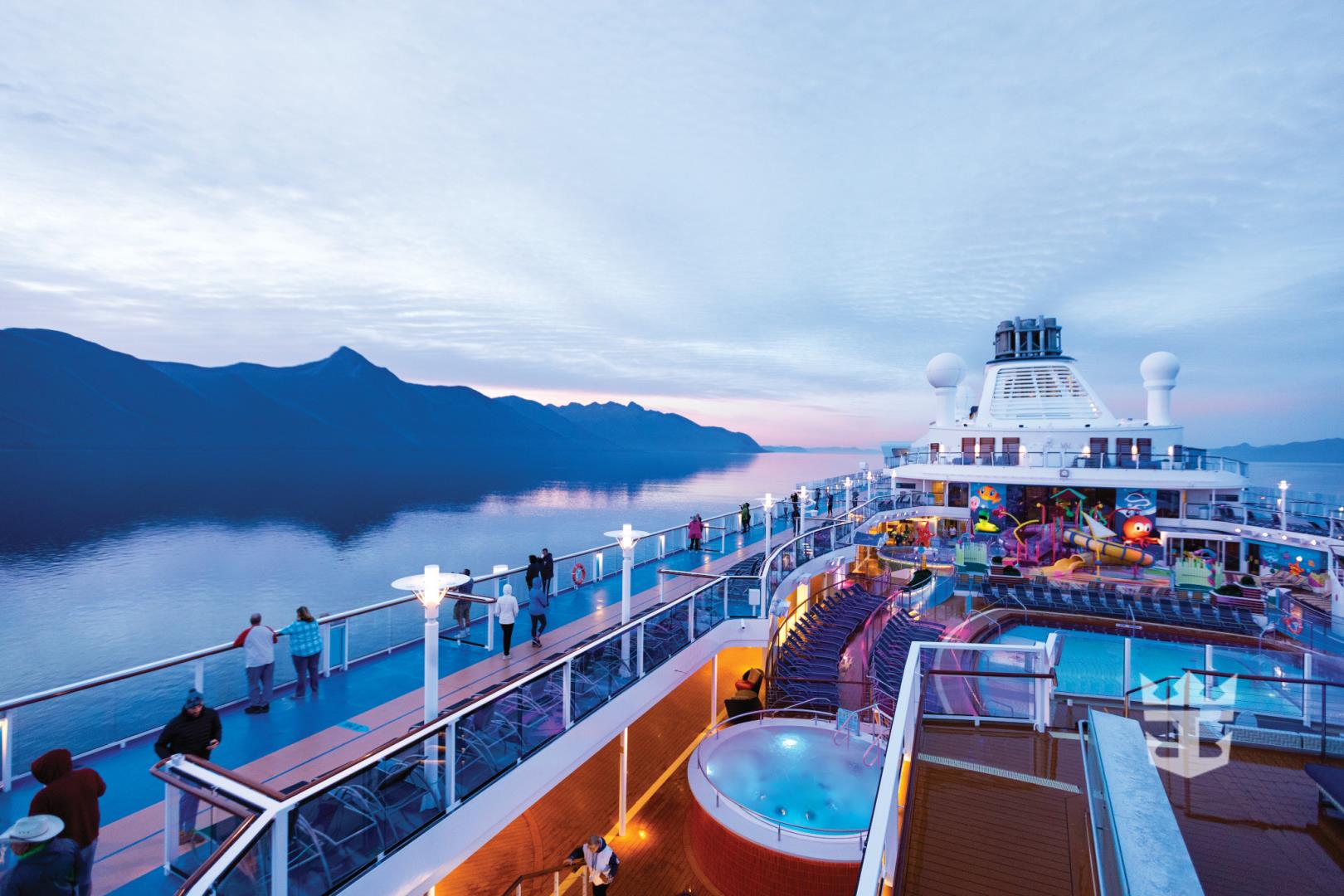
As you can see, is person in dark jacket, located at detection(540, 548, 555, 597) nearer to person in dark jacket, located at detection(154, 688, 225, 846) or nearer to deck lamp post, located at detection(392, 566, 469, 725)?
deck lamp post, located at detection(392, 566, 469, 725)

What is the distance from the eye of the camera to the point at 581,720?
8.45m

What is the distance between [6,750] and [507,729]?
440 cm

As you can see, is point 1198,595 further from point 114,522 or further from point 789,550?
point 114,522

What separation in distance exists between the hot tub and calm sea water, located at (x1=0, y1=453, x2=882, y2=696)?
84.8 feet

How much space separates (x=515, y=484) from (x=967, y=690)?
107 metres

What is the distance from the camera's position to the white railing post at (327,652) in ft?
29.6

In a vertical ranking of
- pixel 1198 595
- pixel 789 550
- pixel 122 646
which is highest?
pixel 789 550

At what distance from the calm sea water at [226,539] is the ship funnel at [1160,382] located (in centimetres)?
3567

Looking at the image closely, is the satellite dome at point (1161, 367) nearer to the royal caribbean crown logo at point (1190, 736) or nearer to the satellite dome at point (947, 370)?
the satellite dome at point (947, 370)

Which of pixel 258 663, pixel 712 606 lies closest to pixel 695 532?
pixel 712 606

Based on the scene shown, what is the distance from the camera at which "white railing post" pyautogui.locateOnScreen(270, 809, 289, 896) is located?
4465 millimetres

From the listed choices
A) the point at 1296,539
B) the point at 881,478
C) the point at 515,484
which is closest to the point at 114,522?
the point at 515,484

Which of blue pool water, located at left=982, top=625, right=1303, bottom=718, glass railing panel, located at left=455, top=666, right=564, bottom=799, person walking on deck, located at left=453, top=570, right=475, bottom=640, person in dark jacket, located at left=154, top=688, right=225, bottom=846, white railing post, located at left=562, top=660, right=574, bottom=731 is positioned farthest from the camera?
person walking on deck, located at left=453, top=570, right=475, bottom=640

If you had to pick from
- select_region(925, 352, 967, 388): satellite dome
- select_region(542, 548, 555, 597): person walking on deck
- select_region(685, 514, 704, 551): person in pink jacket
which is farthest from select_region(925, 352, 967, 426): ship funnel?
select_region(542, 548, 555, 597): person walking on deck
